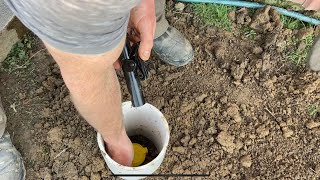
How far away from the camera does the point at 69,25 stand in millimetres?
1027

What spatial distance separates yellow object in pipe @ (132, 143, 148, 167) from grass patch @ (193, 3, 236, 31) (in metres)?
0.68

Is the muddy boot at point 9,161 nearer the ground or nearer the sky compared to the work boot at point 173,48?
nearer the ground

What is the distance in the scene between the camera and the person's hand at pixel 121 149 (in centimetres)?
180

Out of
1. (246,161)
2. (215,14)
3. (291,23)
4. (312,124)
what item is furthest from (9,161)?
(291,23)

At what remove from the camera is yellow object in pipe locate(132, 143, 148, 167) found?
78.6 inches

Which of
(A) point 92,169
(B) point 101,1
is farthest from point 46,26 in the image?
(A) point 92,169

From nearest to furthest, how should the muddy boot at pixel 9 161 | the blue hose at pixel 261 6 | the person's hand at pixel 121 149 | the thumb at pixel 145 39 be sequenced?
the thumb at pixel 145 39 → the person's hand at pixel 121 149 → the muddy boot at pixel 9 161 → the blue hose at pixel 261 6

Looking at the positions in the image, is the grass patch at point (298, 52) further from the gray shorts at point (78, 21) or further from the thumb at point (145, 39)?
the gray shorts at point (78, 21)

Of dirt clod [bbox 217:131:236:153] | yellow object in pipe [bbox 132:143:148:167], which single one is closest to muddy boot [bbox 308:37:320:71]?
dirt clod [bbox 217:131:236:153]

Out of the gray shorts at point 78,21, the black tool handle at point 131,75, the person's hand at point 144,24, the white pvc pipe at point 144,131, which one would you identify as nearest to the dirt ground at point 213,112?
the white pvc pipe at point 144,131

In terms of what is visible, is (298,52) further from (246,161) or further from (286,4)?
(246,161)

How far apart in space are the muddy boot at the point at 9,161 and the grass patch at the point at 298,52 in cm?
124

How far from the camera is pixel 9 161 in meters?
1.96

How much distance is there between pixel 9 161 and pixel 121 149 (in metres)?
0.46
